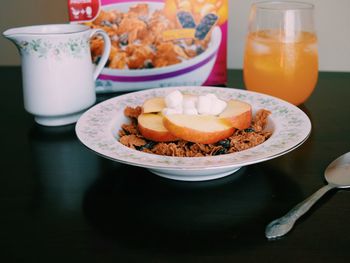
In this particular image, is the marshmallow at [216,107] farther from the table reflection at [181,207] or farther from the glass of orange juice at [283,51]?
the glass of orange juice at [283,51]

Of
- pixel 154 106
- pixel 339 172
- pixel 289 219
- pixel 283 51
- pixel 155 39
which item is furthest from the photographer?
pixel 155 39

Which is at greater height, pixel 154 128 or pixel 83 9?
pixel 83 9

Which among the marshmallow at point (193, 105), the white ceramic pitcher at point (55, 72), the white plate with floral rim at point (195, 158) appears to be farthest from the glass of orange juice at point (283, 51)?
the white ceramic pitcher at point (55, 72)

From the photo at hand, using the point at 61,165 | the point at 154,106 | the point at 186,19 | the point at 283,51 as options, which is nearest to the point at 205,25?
the point at 186,19

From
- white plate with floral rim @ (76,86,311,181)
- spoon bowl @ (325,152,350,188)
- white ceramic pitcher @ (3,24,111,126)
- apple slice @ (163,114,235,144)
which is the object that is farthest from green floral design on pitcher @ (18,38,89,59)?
spoon bowl @ (325,152,350,188)

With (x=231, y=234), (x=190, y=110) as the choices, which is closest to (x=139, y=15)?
(x=190, y=110)

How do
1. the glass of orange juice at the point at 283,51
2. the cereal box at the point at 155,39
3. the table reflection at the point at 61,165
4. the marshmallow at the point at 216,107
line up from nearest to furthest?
the table reflection at the point at 61,165
the marshmallow at the point at 216,107
the glass of orange juice at the point at 283,51
the cereal box at the point at 155,39

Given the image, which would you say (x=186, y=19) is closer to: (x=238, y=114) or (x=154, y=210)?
(x=238, y=114)
